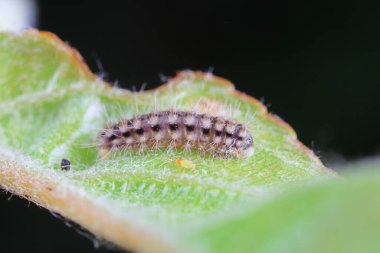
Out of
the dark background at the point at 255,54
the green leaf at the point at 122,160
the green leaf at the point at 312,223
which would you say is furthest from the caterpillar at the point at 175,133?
the green leaf at the point at 312,223

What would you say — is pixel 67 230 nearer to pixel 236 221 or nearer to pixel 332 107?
pixel 332 107

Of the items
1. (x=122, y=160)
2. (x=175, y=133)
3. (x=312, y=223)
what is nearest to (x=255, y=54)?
(x=175, y=133)

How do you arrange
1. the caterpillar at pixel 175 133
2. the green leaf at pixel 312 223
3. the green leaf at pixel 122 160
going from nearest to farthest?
the green leaf at pixel 312 223, the green leaf at pixel 122 160, the caterpillar at pixel 175 133

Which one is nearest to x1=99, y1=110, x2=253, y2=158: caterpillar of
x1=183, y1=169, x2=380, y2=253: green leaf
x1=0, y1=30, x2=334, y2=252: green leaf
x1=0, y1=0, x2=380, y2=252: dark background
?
x1=0, y1=30, x2=334, y2=252: green leaf

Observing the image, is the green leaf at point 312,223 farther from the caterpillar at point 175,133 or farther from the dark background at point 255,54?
the dark background at point 255,54

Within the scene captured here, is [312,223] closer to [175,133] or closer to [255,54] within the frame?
[175,133]

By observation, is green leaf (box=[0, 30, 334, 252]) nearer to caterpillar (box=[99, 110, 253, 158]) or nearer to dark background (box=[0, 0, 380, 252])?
caterpillar (box=[99, 110, 253, 158])
